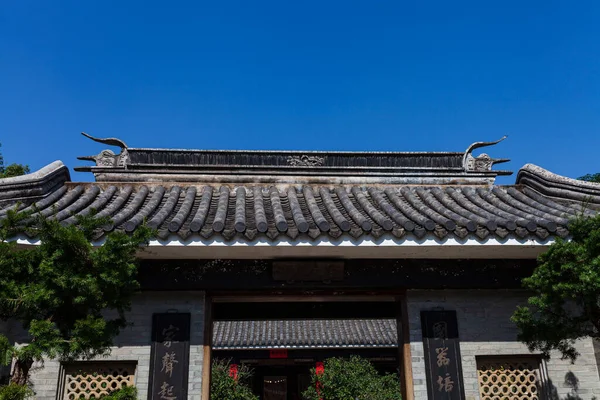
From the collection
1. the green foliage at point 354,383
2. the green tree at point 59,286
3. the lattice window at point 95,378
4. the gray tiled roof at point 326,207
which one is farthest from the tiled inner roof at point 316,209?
the green foliage at point 354,383

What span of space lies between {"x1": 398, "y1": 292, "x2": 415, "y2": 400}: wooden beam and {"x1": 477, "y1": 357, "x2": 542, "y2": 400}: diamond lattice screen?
82cm

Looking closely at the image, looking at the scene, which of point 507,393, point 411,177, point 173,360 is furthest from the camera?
point 411,177

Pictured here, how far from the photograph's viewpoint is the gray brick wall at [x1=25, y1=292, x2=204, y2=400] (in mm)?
5340

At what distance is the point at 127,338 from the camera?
5.53m

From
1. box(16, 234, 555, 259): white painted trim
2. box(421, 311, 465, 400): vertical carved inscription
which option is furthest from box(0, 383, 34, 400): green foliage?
box(421, 311, 465, 400): vertical carved inscription

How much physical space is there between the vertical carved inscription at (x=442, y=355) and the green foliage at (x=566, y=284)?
1.09 metres

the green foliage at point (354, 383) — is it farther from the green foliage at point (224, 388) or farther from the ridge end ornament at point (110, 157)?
the ridge end ornament at point (110, 157)

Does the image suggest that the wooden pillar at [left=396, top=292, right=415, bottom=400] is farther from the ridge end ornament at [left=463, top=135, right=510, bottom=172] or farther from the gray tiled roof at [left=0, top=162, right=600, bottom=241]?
the ridge end ornament at [left=463, top=135, right=510, bottom=172]

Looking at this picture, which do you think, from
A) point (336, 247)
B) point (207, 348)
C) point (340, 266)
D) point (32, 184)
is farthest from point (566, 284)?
point (32, 184)

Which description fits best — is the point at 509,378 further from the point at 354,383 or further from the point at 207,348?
the point at 354,383

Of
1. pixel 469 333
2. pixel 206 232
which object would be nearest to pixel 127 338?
pixel 206 232

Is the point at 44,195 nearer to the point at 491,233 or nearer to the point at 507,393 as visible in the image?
the point at 491,233

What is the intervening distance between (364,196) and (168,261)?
256cm

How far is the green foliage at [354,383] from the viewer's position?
14133mm
